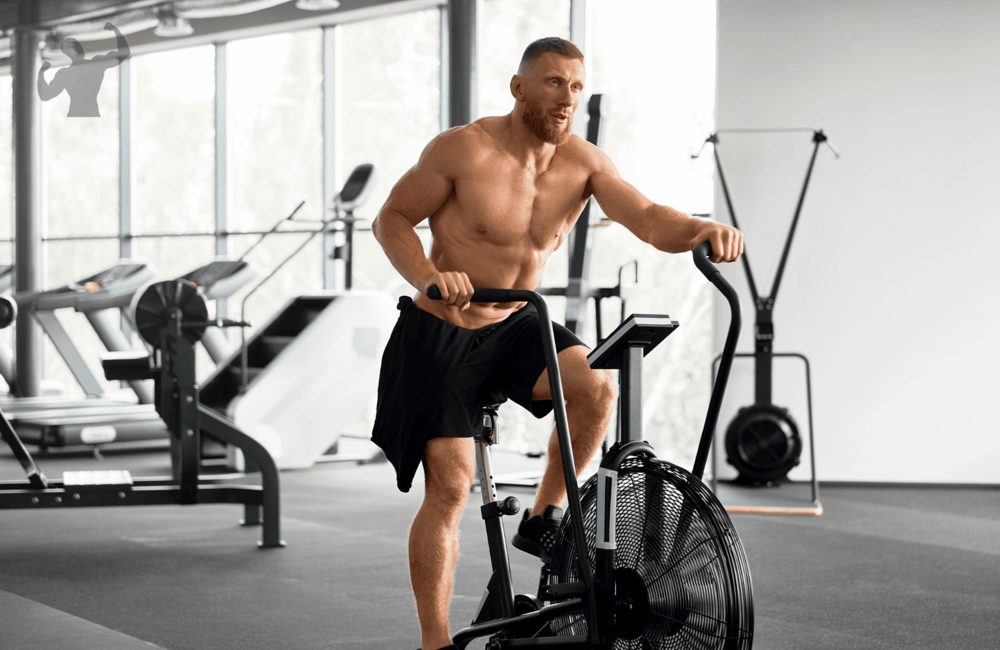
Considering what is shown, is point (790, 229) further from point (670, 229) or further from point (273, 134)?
point (273, 134)

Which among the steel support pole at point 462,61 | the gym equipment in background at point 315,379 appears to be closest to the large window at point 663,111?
the steel support pole at point 462,61

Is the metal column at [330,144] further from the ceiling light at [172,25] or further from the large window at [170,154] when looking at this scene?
the large window at [170,154]

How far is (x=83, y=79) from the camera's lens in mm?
5207

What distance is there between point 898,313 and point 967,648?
3164 mm

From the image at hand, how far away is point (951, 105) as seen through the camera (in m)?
5.75

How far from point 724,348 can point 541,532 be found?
703mm

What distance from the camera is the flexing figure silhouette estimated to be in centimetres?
493

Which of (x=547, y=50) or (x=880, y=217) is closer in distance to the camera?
(x=547, y=50)

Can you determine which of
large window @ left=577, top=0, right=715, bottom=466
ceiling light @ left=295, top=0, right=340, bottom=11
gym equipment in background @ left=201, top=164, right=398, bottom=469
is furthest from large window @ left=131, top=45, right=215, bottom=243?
large window @ left=577, top=0, right=715, bottom=466

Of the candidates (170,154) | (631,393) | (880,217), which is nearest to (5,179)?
(170,154)

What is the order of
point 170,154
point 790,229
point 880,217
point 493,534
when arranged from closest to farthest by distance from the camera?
1. point 493,534
2. point 790,229
3. point 880,217
4. point 170,154

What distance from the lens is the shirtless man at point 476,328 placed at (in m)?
2.36

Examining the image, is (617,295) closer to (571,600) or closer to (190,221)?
(571,600)

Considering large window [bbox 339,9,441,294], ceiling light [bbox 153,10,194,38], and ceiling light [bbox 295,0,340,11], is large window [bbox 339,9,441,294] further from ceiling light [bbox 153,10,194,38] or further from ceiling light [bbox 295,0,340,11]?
ceiling light [bbox 153,10,194,38]
